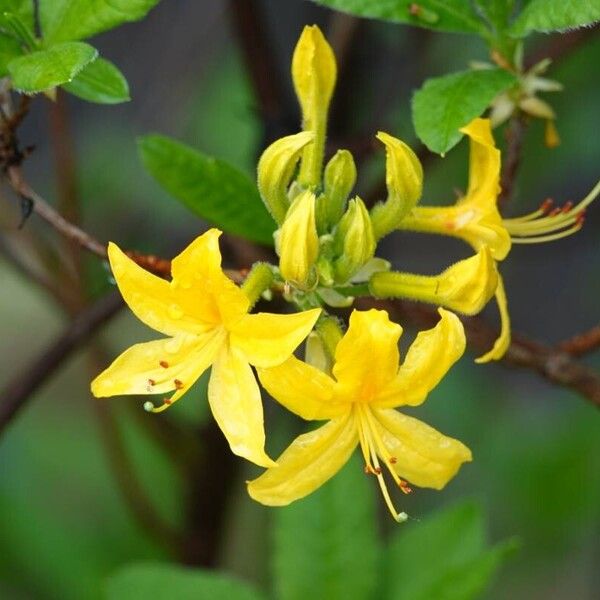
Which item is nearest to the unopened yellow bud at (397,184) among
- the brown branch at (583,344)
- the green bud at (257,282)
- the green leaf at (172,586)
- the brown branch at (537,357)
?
the green bud at (257,282)

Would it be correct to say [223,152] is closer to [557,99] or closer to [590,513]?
[557,99]

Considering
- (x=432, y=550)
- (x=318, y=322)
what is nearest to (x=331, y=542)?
(x=432, y=550)

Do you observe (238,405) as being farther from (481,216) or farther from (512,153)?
(512,153)

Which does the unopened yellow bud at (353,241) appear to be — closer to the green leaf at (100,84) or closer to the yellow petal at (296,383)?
the yellow petal at (296,383)

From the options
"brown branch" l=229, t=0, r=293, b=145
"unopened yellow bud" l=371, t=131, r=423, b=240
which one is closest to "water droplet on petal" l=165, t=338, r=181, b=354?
"unopened yellow bud" l=371, t=131, r=423, b=240

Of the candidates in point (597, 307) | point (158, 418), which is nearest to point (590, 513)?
point (597, 307)
